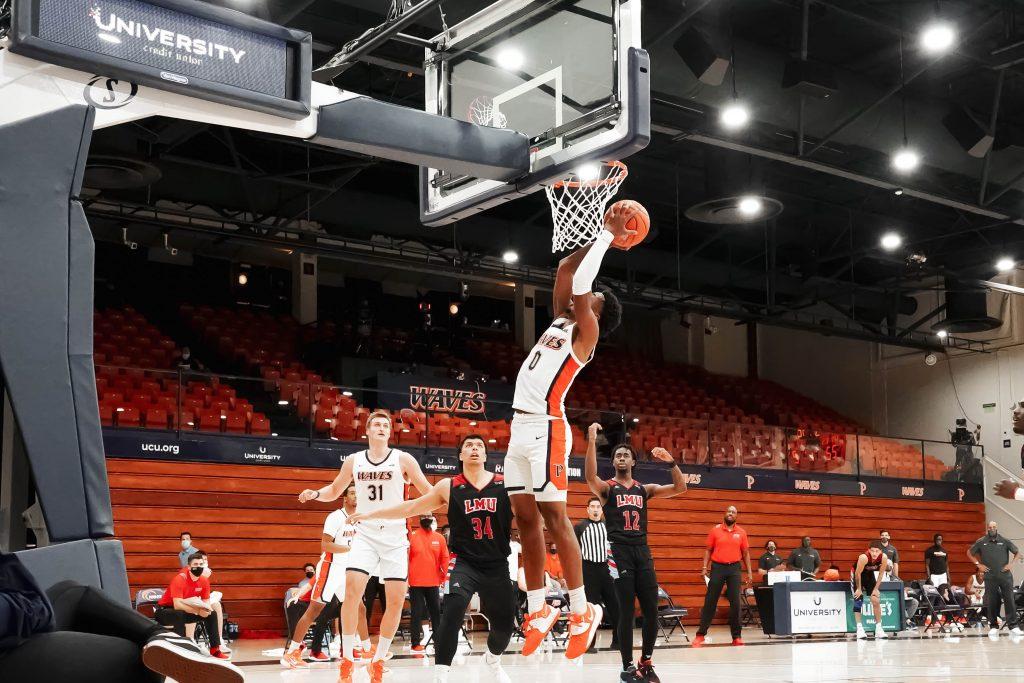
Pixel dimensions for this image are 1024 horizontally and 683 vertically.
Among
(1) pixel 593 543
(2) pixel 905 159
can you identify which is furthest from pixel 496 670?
(2) pixel 905 159

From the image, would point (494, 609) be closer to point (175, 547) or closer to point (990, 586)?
point (175, 547)

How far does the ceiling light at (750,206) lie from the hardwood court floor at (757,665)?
6.90 m

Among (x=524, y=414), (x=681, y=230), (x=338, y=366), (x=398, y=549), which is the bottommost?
(x=398, y=549)

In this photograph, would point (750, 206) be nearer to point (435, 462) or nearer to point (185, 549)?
point (435, 462)

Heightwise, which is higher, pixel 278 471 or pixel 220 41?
pixel 220 41

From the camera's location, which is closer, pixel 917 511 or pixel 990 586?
pixel 990 586

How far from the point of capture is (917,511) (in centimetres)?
2486

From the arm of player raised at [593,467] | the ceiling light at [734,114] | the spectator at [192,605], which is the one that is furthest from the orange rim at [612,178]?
the spectator at [192,605]

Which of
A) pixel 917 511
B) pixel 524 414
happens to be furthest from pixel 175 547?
pixel 917 511

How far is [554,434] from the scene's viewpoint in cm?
677

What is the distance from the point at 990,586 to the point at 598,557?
35.7 ft

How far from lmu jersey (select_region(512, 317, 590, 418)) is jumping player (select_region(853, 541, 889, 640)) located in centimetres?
1243

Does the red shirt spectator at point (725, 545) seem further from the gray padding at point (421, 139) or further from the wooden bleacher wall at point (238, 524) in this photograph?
the gray padding at point (421, 139)

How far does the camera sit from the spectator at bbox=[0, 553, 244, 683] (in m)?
3.28
